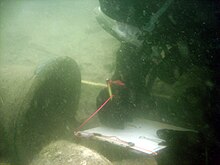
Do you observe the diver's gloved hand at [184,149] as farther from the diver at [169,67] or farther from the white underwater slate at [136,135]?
the white underwater slate at [136,135]

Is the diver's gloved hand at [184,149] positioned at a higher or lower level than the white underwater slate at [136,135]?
higher

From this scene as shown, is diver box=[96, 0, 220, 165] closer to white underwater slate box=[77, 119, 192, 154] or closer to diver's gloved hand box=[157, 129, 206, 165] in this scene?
diver's gloved hand box=[157, 129, 206, 165]

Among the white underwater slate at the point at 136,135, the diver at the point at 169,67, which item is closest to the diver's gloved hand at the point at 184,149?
the diver at the point at 169,67

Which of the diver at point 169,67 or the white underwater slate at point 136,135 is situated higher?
the diver at point 169,67

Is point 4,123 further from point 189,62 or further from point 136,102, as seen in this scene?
point 189,62

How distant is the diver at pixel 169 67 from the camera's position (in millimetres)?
3164

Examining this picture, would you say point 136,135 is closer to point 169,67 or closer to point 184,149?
point 184,149

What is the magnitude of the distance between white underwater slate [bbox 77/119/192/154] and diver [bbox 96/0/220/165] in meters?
0.13

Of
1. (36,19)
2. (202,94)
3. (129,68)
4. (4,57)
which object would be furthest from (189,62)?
(36,19)

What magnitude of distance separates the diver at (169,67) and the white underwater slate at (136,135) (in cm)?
13

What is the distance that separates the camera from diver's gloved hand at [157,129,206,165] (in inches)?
121

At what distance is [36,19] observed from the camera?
360 inches

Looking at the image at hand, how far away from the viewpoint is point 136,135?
11.8 ft

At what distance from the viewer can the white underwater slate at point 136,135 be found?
3.17 m
